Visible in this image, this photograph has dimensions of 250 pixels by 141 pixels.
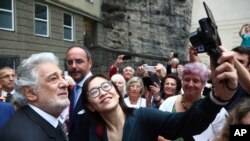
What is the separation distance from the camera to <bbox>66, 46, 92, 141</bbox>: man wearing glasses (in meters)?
2.37

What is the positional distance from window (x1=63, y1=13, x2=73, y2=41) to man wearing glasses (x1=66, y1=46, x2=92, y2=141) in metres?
12.8

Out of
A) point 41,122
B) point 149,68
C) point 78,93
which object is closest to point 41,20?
point 149,68

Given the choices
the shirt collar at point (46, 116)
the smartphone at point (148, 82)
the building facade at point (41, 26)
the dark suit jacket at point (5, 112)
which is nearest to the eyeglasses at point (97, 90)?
the shirt collar at point (46, 116)

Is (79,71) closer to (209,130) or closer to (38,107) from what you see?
(38,107)

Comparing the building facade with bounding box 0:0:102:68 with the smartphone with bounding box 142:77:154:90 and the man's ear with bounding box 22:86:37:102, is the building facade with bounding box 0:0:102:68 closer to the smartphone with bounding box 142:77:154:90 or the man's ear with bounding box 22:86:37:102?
the smartphone with bounding box 142:77:154:90

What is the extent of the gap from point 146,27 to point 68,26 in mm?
6658

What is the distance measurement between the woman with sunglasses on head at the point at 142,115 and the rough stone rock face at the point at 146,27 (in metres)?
16.1

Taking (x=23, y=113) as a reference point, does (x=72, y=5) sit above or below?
above

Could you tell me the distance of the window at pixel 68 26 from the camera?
15.9 m

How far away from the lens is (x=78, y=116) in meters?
2.51

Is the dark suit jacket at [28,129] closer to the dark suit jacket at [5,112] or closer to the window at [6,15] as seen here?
the dark suit jacket at [5,112]

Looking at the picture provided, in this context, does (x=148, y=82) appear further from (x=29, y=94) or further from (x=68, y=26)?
(x=68, y=26)

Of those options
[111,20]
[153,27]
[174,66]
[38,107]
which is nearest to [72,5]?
[111,20]

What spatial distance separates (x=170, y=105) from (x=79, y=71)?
1073 millimetres
